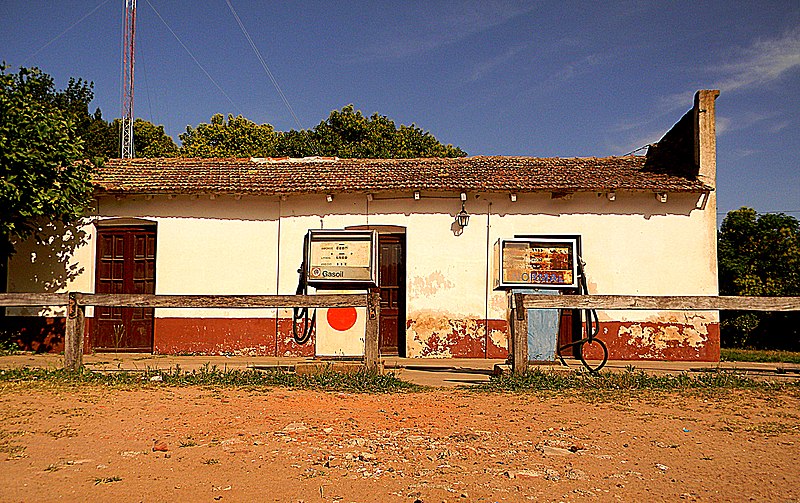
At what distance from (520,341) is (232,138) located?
2691 centimetres

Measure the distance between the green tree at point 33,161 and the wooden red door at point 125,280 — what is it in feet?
3.59

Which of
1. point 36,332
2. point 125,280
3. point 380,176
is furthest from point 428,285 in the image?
point 36,332

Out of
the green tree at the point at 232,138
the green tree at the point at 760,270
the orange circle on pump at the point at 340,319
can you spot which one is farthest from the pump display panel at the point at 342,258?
the green tree at the point at 232,138

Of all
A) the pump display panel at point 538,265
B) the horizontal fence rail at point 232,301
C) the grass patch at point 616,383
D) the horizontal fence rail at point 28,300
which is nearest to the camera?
the grass patch at point 616,383

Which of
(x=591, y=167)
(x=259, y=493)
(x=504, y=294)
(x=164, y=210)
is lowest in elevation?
(x=259, y=493)

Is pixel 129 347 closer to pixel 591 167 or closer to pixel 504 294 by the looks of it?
pixel 504 294

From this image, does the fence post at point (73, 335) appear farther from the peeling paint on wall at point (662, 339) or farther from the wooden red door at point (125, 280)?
the peeling paint on wall at point (662, 339)

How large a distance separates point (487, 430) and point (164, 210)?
28.8ft

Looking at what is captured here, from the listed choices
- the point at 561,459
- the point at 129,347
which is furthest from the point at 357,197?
the point at 561,459

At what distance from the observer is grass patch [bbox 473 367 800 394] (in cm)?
799

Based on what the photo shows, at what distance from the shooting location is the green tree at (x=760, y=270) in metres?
19.1

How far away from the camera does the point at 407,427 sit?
6023 mm

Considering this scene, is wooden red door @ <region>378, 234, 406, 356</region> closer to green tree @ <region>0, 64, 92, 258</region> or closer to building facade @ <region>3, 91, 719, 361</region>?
building facade @ <region>3, 91, 719, 361</region>

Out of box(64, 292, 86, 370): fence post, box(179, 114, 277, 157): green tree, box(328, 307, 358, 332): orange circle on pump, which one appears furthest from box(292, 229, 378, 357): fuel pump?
box(179, 114, 277, 157): green tree
